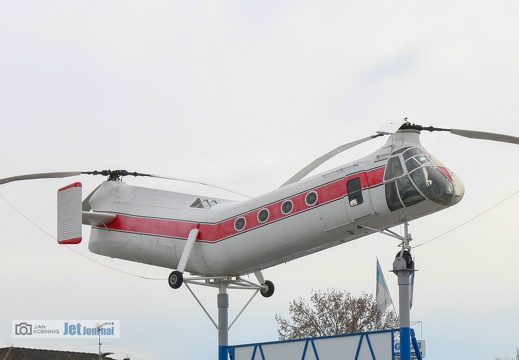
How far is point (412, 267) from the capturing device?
30.6 metres

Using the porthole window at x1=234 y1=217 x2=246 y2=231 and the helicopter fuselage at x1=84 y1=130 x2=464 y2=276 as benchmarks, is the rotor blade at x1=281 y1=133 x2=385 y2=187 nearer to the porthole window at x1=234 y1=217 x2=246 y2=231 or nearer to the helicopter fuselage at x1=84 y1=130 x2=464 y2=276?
the helicopter fuselage at x1=84 y1=130 x2=464 y2=276

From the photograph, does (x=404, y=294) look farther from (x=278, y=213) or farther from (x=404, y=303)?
(x=278, y=213)

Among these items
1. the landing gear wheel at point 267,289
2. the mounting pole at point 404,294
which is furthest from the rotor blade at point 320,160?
the landing gear wheel at point 267,289

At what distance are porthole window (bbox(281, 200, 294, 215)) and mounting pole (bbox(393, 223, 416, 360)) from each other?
4.68m

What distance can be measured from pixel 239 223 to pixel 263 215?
115cm

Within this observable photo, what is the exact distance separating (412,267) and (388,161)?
344 centimetres

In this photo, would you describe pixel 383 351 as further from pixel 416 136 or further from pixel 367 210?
pixel 416 136

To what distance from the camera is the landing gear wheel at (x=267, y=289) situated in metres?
38.4

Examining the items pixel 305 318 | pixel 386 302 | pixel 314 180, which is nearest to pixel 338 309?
pixel 305 318

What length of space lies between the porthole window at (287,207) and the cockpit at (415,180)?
13.6 ft

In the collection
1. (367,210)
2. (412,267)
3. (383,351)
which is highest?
(367,210)

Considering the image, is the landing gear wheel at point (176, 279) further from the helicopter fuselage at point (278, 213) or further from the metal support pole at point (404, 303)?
the metal support pole at point (404, 303)

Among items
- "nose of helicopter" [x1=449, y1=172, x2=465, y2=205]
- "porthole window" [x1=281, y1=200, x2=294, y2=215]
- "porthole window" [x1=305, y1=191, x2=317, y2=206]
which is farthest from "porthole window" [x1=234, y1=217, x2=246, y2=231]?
"nose of helicopter" [x1=449, y1=172, x2=465, y2=205]

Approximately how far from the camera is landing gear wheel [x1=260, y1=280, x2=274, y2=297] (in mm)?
38438
